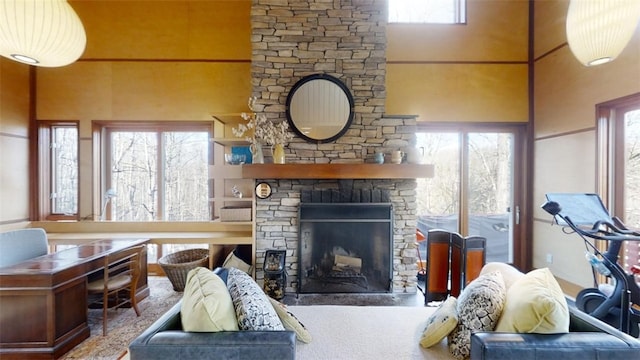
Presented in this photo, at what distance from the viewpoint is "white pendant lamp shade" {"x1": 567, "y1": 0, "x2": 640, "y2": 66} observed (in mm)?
1635

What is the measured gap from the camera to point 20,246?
2807mm

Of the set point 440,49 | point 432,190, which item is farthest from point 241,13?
point 432,190

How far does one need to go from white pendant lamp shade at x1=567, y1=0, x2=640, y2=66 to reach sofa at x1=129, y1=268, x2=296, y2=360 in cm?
242

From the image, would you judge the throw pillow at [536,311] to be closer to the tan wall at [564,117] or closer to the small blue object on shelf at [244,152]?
the tan wall at [564,117]

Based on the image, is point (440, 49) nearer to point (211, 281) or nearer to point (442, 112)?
point (442, 112)

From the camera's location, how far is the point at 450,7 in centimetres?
441

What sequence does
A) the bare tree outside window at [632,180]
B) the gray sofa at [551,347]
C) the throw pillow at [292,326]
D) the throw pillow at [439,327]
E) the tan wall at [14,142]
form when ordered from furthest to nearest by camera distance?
the tan wall at [14,142] → the bare tree outside window at [632,180] → the throw pillow at [292,326] → the throw pillow at [439,327] → the gray sofa at [551,347]

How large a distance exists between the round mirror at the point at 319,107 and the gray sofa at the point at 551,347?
110 inches

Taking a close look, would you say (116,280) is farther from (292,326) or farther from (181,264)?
(292,326)

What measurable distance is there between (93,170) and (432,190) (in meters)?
5.07

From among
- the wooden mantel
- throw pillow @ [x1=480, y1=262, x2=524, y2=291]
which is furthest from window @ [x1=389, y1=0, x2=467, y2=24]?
throw pillow @ [x1=480, y1=262, x2=524, y2=291]

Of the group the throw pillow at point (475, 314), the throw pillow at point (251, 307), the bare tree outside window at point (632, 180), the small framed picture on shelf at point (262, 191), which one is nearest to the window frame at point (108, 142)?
the small framed picture on shelf at point (262, 191)

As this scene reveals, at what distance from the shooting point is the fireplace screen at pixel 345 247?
11.9 feet

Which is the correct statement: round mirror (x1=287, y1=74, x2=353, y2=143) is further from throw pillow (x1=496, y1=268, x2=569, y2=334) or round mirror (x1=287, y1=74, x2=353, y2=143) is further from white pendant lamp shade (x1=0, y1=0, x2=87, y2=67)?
throw pillow (x1=496, y1=268, x2=569, y2=334)
